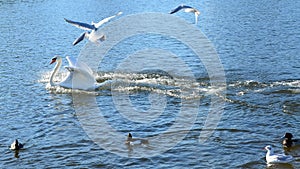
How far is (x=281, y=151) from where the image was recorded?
15.4 m

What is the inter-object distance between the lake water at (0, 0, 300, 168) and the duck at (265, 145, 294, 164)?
200 mm

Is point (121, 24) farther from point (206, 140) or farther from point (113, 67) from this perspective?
point (206, 140)

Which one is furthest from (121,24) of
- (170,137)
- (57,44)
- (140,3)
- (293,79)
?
(170,137)

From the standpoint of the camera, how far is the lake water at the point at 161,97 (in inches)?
619

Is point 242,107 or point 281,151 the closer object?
point 281,151

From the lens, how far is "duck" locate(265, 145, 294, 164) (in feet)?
46.8

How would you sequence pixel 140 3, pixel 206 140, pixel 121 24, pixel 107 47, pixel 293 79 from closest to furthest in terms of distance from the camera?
1. pixel 206 140
2. pixel 293 79
3. pixel 107 47
4. pixel 121 24
5. pixel 140 3

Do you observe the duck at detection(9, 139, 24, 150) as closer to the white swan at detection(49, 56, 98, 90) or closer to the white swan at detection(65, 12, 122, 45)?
the white swan at detection(65, 12, 122, 45)

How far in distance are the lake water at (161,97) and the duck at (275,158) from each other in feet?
0.66

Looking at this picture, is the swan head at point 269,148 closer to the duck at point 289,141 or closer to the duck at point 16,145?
the duck at point 289,141

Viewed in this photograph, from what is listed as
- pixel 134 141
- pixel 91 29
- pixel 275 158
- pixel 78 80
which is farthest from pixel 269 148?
pixel 78 80

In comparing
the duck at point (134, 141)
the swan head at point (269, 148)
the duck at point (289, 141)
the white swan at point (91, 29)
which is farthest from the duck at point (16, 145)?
the duck at point (289, 141)

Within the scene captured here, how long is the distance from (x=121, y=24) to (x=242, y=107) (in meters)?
18.9

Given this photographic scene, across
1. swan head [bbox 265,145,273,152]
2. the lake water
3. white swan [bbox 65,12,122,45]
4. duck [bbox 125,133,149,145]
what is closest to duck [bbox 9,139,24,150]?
the lake water
